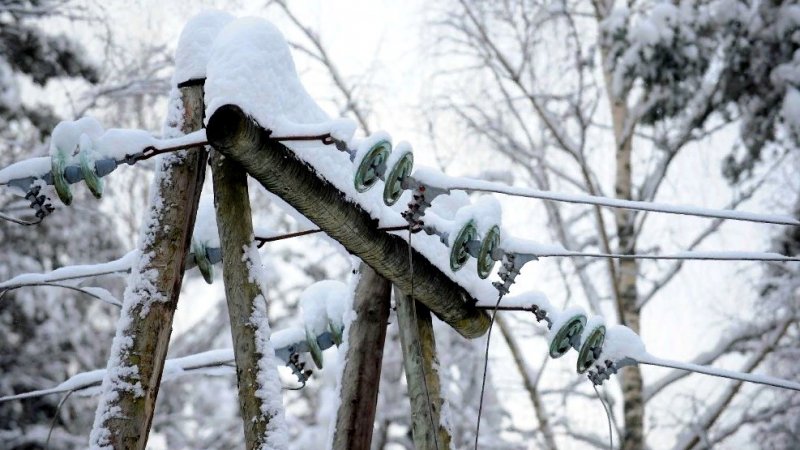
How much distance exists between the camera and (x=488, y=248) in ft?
8.82

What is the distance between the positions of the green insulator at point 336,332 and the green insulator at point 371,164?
3.33 ft

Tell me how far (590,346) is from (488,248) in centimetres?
51

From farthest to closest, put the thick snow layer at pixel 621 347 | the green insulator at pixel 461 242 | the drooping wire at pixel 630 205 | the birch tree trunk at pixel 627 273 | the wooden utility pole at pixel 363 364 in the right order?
1. the birch tree trunk at pixel 627 273
2. the wooden utility pole at pixel 363 364
3. the thick snow layer at pixel 621 347
4. the green insulator at pixel 461 242
5. the drooping wire at pixel 630 205

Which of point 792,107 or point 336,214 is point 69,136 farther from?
point 792,107

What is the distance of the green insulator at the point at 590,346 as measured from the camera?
286cm

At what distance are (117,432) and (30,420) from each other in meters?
8.69

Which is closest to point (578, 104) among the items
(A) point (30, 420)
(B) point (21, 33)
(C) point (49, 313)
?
(B) point (21, 33)

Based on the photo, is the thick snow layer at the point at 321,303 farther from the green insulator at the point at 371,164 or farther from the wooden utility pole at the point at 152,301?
the green insulator at the point at 371,164

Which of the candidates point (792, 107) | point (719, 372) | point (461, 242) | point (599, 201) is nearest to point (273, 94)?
point (461, 242)

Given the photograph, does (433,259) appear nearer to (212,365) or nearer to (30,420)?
(212,365)

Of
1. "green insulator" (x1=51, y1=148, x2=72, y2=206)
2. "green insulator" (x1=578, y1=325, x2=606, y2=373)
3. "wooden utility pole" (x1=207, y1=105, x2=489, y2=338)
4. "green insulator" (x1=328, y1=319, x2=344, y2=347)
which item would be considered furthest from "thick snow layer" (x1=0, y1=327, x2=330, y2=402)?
"green insulator" (x1=578, y1=325, x2=606, y2=373)

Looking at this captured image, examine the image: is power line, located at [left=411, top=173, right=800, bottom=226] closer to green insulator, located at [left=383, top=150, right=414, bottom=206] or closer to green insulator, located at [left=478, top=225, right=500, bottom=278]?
green insulator, located at [left=383, top=150, right=414, bottom=206]

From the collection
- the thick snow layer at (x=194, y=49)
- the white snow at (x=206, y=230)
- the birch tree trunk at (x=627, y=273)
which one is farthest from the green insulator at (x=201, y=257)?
the birch tree trunk at (x=627, y=273)

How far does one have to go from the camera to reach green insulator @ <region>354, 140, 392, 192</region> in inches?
95.4
